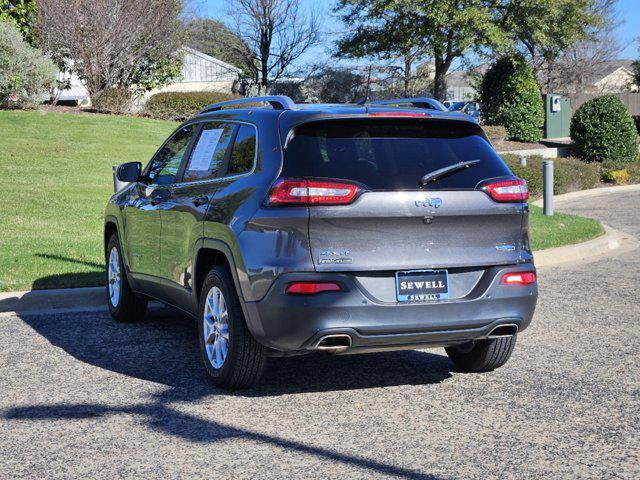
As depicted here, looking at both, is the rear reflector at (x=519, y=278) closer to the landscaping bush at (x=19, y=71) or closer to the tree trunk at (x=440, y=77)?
the landscaping bush at (x=19, y=71)

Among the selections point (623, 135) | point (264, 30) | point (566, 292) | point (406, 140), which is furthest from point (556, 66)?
point (406, 140)

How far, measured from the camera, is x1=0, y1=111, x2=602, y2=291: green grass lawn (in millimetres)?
10758

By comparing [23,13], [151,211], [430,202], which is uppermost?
[23,13]

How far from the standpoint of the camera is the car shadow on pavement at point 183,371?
5258mm

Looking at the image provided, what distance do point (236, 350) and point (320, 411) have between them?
65cm

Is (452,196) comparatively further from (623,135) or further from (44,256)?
(623,135)

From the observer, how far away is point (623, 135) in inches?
A: 1148

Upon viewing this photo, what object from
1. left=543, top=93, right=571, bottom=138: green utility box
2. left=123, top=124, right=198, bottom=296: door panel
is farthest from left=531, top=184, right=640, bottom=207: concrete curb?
left=123, top=124, right=198, bottom=296: door panel

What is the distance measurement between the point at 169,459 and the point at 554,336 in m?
4.03

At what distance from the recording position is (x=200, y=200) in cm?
656

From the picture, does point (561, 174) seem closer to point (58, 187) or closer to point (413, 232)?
point (58, 187)

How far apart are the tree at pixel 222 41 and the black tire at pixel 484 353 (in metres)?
44.1

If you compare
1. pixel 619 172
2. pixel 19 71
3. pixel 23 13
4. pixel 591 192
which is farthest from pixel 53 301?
pixel 23 13

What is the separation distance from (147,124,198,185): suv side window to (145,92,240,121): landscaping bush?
84.2 ft
